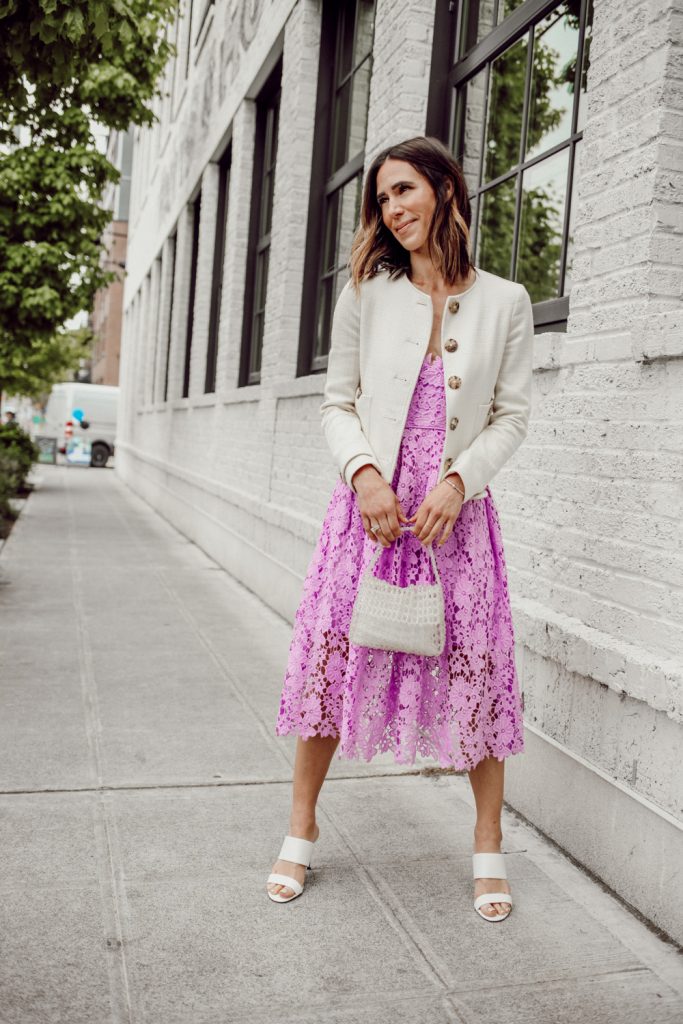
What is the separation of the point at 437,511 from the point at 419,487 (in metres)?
0.19

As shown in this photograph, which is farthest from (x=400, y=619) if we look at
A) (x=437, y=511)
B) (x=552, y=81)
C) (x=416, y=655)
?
(x=552, y=81)

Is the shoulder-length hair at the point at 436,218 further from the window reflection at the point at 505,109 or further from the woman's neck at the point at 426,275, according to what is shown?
the window reflection at the point at 505,109

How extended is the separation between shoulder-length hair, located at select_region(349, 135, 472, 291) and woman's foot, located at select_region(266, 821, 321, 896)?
1.58 m

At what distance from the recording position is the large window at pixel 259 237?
9.75m

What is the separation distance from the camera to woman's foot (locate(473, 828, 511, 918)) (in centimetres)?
282

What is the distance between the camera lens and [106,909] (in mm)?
2752

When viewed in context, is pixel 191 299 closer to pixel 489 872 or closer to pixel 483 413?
pixel 483 413

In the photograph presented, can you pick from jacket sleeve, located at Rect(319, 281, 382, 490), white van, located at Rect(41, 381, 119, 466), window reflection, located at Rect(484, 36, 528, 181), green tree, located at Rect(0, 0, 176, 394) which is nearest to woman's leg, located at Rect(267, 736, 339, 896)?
jacket sleeve, located at Rect(319, 281, 382, 490)

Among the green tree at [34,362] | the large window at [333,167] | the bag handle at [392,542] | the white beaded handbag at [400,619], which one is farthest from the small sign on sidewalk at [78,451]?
the white beaded handbag at [400,619]

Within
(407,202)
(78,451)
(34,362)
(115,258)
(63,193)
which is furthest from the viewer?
(115,258)

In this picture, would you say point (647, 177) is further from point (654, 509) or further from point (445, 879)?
point (445, 879)

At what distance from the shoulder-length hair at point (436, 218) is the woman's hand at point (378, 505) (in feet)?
1.86

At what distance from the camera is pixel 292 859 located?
116 inches

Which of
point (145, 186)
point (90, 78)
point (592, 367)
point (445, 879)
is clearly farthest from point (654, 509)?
point (145, 186)
